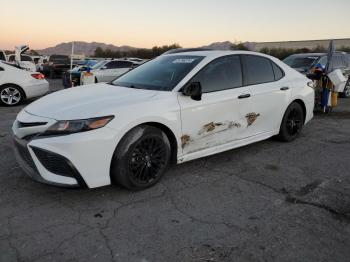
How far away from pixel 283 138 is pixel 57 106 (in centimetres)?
368

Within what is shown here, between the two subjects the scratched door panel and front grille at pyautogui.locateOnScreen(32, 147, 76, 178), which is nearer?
front grille at pyautogui.locateOnScreen(32, 147, 76, 178)

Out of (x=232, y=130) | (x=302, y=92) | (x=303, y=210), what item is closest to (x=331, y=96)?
(x=302, y=92)

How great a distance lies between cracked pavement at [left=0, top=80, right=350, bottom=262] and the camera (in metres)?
2.78

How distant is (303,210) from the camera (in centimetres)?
349

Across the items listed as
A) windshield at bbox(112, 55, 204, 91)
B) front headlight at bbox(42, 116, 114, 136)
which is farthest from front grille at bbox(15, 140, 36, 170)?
windshield at bbox(112, 55, 204, 91)

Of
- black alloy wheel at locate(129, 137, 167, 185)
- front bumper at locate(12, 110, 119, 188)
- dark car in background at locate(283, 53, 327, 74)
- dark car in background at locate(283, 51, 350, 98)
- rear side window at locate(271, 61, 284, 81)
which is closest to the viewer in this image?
front bumper at locate(12, 110, 119, 188)

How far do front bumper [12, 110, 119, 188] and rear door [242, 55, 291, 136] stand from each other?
226 centimetres

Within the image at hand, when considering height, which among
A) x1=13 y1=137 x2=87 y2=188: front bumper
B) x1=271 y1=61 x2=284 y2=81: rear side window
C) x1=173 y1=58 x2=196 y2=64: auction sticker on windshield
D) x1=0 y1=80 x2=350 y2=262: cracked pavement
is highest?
x1=173 y1=58 x2=196 y2=64: auction sticker on windshield

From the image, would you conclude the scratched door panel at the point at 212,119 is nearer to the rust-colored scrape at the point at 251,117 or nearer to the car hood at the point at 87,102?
the rust-colored scrape at the point at 251,117

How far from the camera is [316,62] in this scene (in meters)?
10.8

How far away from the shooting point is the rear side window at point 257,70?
5.02m

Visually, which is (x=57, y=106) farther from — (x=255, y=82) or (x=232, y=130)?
(x=255, y=82)

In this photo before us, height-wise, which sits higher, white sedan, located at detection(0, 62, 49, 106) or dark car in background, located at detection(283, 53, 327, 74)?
dark car in background, located at detection(283, 53, 327, 74)

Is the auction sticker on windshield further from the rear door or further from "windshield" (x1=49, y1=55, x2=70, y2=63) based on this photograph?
"windshield" (x1=49, y1=55, x2=70, y2=63)
